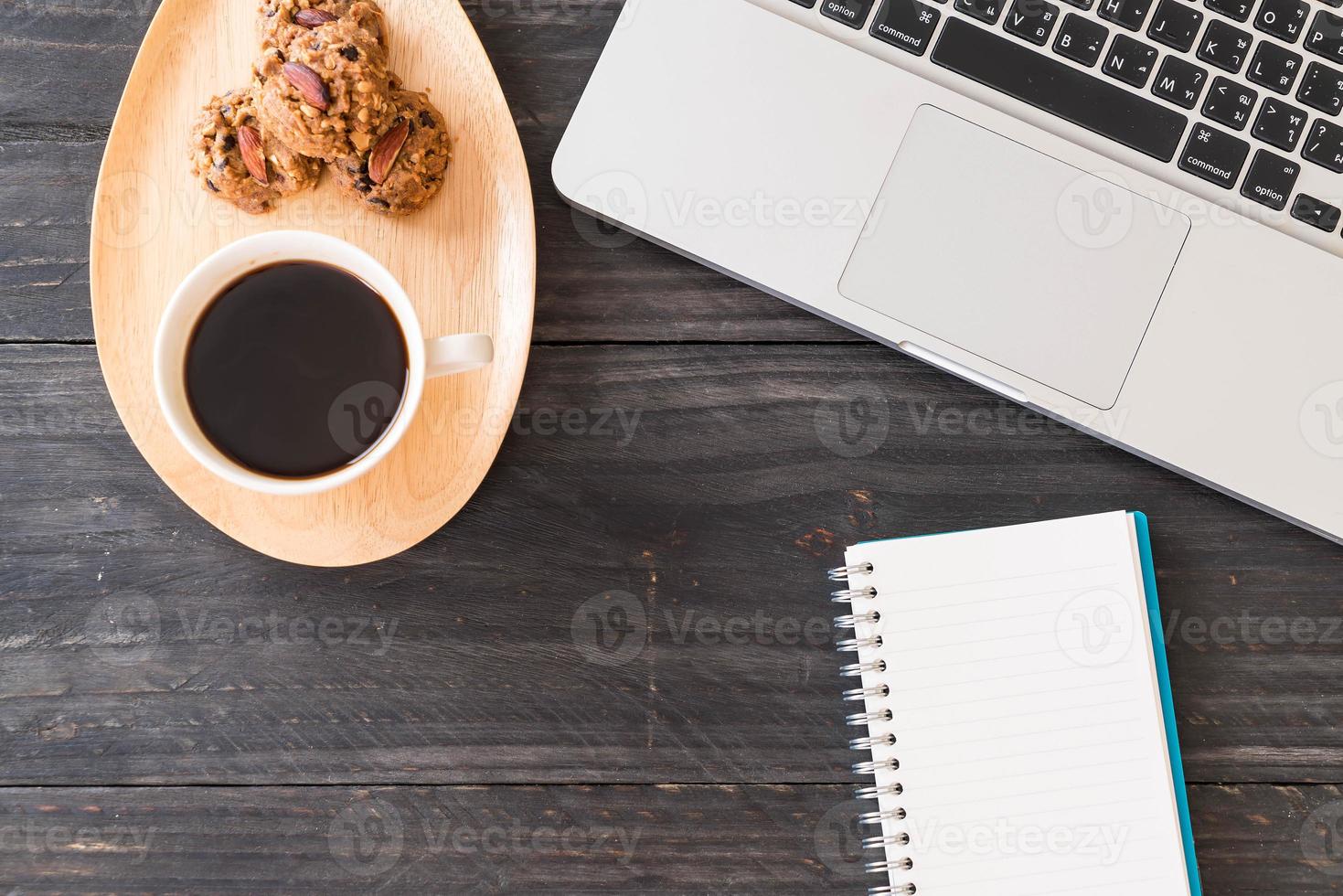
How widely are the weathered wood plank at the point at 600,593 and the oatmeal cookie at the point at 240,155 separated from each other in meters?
0.20

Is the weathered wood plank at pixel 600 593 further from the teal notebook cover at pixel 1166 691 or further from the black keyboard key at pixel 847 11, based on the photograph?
the black keyboard key at pixel 847 11

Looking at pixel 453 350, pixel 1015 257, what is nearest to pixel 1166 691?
pixel 1015 257

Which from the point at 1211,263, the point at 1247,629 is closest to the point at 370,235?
the point at 1211,263

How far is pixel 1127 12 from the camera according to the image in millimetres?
614

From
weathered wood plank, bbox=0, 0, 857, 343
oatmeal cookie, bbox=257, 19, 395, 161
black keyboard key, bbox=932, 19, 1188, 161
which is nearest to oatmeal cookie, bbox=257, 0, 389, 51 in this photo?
oatmeal cookie, bbox=257, 19, 395, 161

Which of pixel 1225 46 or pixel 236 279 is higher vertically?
pixel 1225 46

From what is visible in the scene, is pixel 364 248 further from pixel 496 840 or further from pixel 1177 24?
pixel 1177 24

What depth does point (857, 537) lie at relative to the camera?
69cm

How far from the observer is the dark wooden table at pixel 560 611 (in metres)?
0.67

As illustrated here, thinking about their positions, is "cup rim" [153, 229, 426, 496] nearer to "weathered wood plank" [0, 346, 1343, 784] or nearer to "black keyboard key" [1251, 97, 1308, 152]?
"weathered wood plank" [0, 346, 1343, 784]

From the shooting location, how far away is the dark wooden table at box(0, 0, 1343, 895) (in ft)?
2.18

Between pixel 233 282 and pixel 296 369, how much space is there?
0.20 ft

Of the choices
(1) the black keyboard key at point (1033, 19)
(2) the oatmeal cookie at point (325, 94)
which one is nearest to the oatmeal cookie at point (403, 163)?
(2) the oatmeal cookie at point (325, 94)

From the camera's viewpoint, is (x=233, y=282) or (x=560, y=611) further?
(x=560, y=611)
